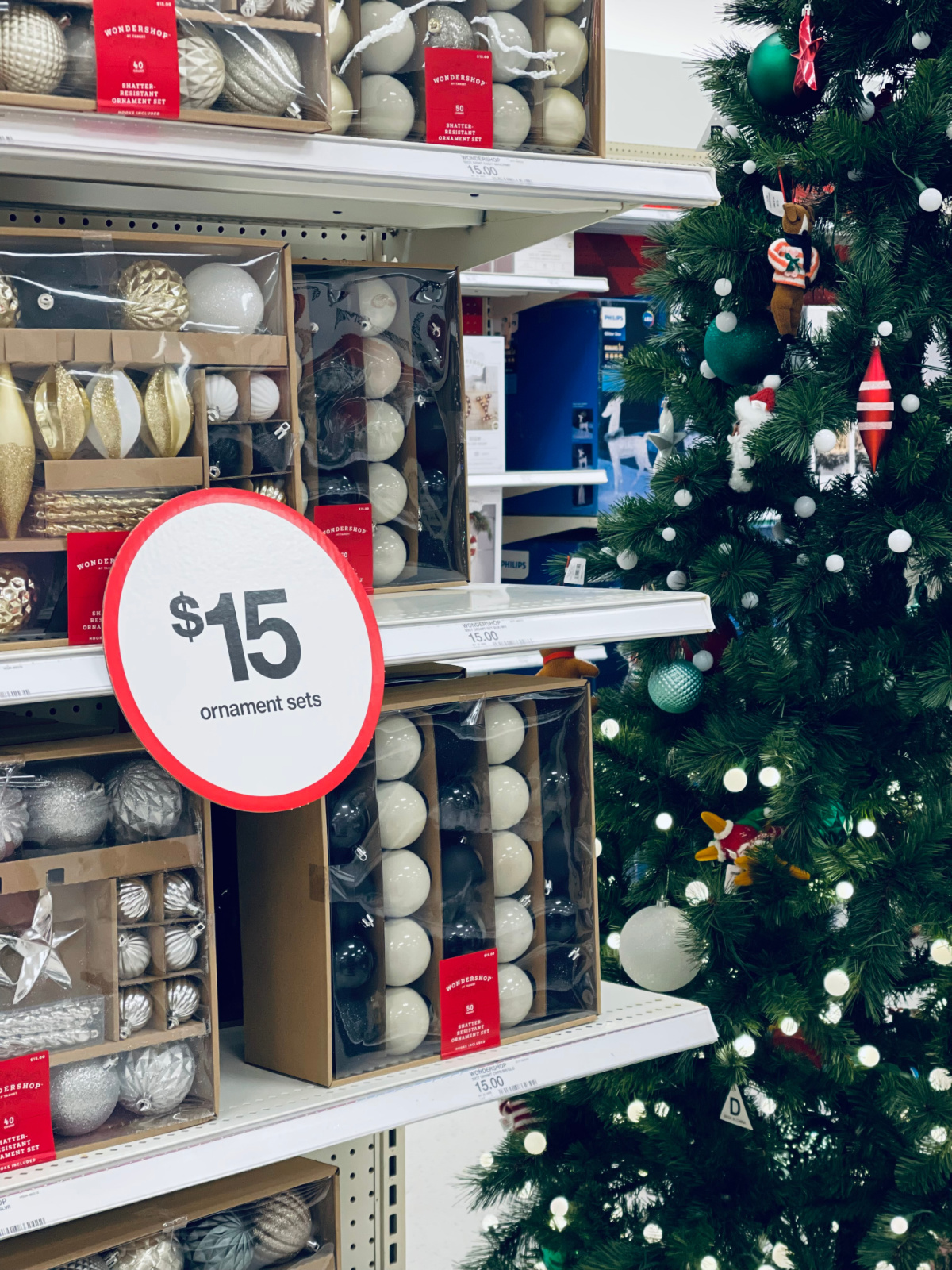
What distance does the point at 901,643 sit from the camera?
1754mm

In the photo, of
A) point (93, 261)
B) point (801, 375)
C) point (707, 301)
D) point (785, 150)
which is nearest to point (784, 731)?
point (801, 375)

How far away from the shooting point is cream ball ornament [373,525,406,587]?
57.3 inches

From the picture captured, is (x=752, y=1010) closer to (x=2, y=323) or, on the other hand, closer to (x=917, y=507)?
(x=917, y=507)

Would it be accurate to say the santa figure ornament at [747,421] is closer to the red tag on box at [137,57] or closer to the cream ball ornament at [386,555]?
the cream ball ornament at [386,555]

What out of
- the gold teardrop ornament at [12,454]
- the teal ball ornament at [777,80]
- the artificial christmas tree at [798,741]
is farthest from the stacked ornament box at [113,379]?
the teal ball ornament at [777,80]

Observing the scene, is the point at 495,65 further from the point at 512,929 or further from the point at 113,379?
the point at 512,929

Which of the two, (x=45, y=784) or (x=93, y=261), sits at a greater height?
(x=93, y=261)

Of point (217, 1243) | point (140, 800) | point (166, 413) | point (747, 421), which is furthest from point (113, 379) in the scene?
point (747, 421)

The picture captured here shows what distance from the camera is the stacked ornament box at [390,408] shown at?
4.57 ft

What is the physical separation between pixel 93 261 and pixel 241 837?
62cm

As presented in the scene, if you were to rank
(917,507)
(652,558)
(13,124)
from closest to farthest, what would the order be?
(13,124) < (917,507) < (652,558)

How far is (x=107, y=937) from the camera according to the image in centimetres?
113

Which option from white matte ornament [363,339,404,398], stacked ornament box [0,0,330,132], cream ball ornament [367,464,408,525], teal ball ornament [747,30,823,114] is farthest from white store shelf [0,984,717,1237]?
teal ball ornament [747,30,823,114]

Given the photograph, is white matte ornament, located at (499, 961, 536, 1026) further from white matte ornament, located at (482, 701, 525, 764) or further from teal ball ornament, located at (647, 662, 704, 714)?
teal ball ornament, located at (647, 662, 704, 714)
